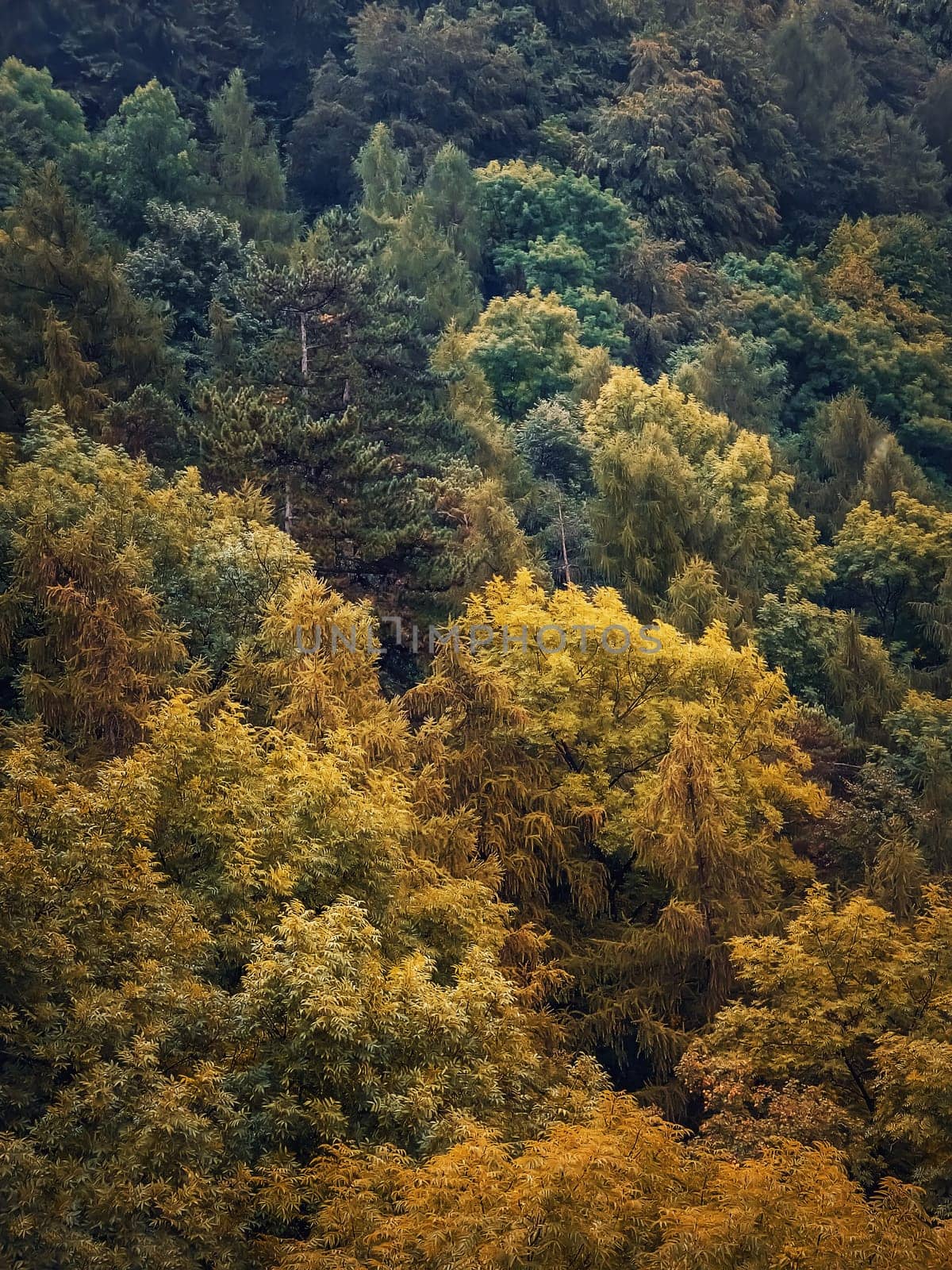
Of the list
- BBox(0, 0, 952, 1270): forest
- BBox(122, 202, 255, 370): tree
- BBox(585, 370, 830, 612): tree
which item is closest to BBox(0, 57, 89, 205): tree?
BBox(0, 0, 952, 1270): forest

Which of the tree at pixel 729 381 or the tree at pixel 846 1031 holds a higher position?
the tree at pixel 846 1031

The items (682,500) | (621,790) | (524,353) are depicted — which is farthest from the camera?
(524,353)

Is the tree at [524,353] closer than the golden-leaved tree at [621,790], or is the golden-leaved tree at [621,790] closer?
the golden-leaved tree at [621,790]

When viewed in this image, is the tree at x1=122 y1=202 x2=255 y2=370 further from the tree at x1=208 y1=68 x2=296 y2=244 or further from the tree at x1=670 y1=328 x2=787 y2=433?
the tree at x1=670 y1=328 x2=787 y2=433

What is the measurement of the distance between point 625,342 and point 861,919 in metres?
43.5

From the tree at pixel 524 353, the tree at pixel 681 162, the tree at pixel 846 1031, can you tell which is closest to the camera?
the tree at pixel 846 1031

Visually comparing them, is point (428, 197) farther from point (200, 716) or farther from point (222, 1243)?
point (222, 1243)

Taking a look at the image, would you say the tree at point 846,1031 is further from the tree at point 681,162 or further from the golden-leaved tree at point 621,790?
the tree at point 681,162

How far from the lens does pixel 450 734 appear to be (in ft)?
94.5

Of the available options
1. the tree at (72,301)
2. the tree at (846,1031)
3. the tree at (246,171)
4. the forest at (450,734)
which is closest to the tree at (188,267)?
the forest at (450,734)

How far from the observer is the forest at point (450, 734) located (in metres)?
17.6

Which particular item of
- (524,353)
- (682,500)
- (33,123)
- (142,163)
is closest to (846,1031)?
(682,500)

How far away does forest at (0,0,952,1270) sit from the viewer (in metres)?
17.6

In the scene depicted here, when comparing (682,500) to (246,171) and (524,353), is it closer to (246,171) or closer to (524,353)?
(524,353)
